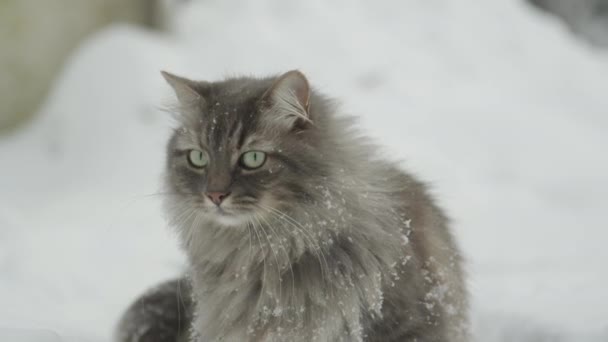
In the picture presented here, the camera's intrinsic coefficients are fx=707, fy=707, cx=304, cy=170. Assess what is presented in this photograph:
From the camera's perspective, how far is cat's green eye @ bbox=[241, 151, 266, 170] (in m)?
2.20

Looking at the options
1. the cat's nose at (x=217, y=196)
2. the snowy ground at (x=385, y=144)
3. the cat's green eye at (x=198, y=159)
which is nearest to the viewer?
the cat's nose at (x=217, y=196)

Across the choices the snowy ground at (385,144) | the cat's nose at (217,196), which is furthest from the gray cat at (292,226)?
the snowy ground at (385,144)

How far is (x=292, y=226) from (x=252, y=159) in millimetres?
244

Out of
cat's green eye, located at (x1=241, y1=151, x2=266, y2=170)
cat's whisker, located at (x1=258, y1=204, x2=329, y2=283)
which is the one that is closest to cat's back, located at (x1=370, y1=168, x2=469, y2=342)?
cat's whisker, located at (x1=258, y1=204, x2=329, y2=283)

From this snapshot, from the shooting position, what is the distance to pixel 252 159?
2199 mm

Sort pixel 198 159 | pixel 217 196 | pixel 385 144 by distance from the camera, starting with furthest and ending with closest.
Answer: pixel 385 144 → pixel 198 159 → pixel 217 196

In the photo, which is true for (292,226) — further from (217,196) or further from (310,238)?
(217,196)

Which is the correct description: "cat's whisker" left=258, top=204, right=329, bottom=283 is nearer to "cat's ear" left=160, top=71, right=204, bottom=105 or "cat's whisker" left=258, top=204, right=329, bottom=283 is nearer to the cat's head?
the cat's head

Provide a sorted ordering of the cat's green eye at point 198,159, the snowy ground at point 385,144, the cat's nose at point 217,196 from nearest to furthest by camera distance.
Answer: the cat's nose at point 217,196
the cat's green eye at point 198,159
the snowy ground at point 385,144

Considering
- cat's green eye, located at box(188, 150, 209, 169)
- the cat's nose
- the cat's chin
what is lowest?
the cat's chin

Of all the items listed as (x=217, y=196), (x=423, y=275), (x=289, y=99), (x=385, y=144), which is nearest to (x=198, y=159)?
(x=217, y=196)

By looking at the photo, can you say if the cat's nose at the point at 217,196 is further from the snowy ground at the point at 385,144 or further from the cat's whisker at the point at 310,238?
the snowy ground at the point at 385,144

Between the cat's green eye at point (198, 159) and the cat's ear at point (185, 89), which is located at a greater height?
the cat's ear at point (185, 89)

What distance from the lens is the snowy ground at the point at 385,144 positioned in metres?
3.77
